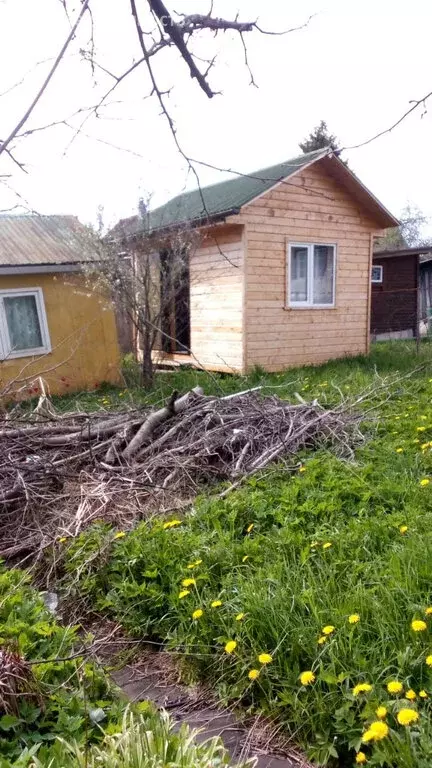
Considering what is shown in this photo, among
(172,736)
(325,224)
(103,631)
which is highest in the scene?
(325,224)

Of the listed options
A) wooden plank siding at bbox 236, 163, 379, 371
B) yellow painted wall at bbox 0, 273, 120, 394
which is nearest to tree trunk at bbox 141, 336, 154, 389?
yellow painted wall at bbox 0, 273, 120, 394

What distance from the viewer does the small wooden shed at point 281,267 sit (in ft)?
32.8

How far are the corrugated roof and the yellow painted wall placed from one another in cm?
32

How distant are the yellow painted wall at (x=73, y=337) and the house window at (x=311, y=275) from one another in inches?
154

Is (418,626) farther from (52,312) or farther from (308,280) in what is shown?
(308,280)

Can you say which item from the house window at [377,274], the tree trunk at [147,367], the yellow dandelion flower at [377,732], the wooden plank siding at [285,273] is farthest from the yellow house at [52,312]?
the house window at [377,274]

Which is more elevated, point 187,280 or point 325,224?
point 325,224

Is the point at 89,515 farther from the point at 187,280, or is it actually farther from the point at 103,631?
the point at 187,280

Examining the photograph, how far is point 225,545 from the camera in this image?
3.27m

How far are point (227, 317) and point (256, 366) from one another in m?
1.24

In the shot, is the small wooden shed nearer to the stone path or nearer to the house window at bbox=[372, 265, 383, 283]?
the house window at bbox=[372, 265, 383, 283]

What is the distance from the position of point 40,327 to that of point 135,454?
5785mm

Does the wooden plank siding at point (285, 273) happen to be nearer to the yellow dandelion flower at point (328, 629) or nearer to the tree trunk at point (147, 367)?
the tree trunk at point (147, 367)

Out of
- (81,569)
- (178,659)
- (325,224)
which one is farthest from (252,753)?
(325,224)
